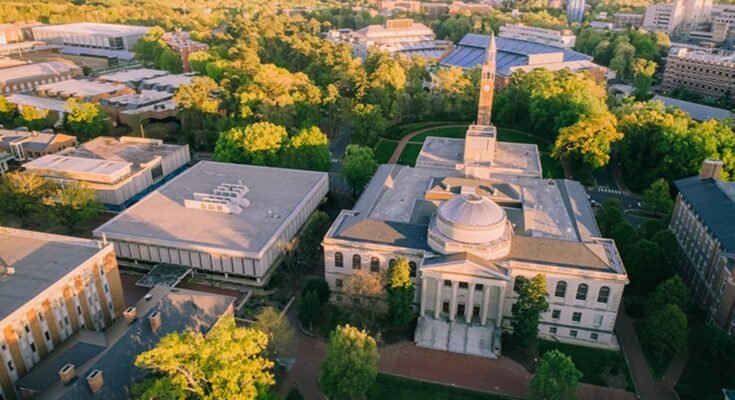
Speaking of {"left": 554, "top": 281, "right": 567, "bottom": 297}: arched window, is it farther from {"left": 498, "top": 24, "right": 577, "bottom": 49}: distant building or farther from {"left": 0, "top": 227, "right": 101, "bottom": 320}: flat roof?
{"left": 498, "top": 24, "right": 577, "bottom": 49}: distant building

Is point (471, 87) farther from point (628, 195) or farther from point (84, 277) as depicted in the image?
point (84, 277)

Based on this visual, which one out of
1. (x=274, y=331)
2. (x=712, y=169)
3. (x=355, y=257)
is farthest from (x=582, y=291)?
(x=712, y=169)

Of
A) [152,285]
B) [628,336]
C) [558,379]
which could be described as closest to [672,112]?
[628,336]

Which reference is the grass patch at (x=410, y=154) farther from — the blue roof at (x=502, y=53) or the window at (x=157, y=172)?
the blue roof at (x=502, y=53)

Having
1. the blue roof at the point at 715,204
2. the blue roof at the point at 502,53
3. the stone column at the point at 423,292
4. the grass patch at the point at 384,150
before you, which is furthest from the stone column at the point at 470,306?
the blue roof at the point at 502,53

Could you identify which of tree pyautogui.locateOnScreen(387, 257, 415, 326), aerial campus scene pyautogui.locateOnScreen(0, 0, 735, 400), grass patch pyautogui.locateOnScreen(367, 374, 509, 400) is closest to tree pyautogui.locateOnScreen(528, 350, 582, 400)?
aerial campus scene pyautogui.locateOnScreen(0, 0, 735, 400)

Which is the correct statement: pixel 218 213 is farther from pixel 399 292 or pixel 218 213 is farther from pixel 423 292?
pixel 423 292

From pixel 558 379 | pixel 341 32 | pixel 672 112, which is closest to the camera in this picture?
pixel 558 379
